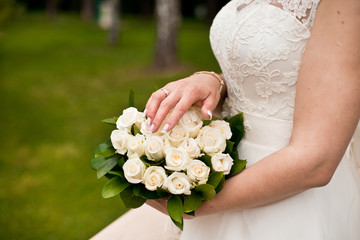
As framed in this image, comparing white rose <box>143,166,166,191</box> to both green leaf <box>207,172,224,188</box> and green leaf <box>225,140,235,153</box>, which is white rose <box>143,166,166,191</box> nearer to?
green leaf <box>207,172,224,188</box>

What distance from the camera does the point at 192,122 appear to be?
146 cm

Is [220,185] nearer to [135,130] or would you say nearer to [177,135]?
[177,135]

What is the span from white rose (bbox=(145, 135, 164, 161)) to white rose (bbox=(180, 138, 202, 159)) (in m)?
0.08

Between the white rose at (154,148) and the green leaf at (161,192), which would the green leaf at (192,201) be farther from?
the white rose at (154,148)

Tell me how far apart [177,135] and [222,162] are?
0.65ft

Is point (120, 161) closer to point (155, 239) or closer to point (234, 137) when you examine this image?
point (234, 137)

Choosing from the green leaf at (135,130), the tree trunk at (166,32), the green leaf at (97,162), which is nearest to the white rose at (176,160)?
the green leaf at (135,130)

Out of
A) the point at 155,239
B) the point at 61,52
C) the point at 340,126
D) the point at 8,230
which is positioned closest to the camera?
the point at 340,126

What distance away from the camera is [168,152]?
4.50ft

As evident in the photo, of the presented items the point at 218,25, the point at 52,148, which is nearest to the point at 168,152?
the point at 218,25

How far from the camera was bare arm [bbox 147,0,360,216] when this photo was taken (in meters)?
1.12

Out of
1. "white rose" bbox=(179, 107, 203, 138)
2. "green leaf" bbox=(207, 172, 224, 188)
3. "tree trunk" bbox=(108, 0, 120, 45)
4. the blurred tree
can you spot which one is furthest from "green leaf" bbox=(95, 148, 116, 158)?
"tree trunk" bbox=(108, 0, 120, 45)

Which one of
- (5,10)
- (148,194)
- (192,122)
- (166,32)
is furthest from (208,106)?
(166,32)

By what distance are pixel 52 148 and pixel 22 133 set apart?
0.89 metres
